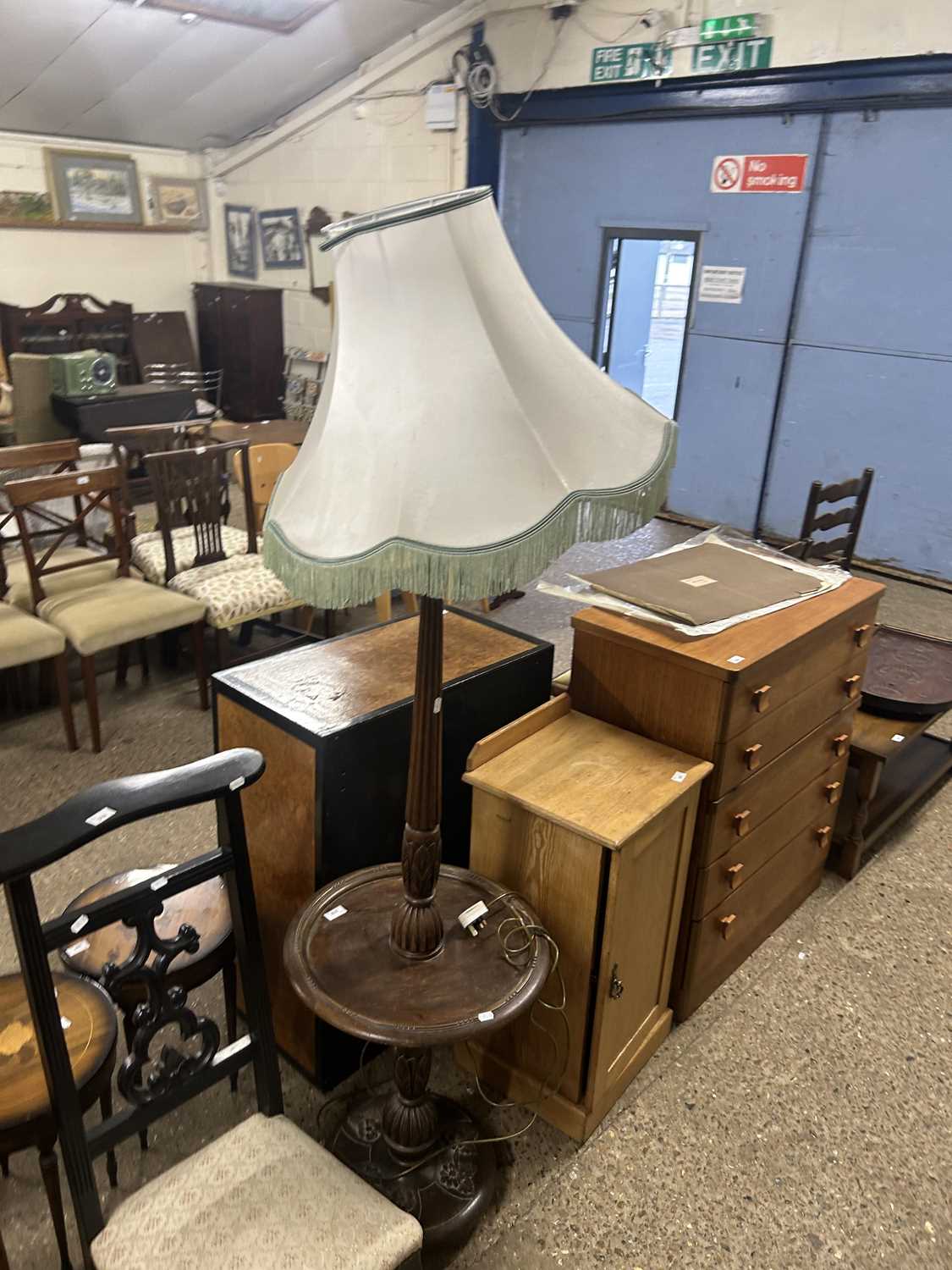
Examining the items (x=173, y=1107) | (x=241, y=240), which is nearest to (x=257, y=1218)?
(x=173, y=1107)

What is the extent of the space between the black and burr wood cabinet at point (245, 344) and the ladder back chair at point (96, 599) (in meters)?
4.06

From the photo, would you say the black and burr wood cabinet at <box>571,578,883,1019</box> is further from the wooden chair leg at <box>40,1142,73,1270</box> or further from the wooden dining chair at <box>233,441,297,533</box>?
the wooden dining chair at <box>233,441,297,533</box>

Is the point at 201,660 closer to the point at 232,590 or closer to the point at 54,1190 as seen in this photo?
the point at 232,590

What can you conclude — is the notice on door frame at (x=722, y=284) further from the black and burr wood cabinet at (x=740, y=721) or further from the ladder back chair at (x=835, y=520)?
the black and burr wood cabinet at (x=740, y=721)

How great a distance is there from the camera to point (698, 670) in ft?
5.77

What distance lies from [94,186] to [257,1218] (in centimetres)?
729

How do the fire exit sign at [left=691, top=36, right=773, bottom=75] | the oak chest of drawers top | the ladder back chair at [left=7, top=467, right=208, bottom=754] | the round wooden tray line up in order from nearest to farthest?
1. the oak chest of drawers top
2. the round wooden tray
3. the ladder back chair at [left=7, top=467, right=208, bottom=754]
4. the fire exit sign at [left=691, top=36, right=773, bottom=75]

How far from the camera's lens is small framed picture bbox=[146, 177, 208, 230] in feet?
23.6

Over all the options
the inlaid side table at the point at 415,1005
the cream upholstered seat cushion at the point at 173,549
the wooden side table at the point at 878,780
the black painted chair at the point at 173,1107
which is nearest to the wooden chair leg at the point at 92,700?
the cream upholstered seat cushion at the point at 173,549

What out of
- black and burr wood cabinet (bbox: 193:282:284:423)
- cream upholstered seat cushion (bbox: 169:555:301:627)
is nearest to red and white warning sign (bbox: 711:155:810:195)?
cream upholstered seat cushion (bbox: 169:555:301:627)

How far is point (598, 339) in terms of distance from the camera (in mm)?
5887

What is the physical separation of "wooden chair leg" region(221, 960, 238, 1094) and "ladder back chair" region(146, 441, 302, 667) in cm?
162

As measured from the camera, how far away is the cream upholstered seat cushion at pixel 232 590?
11.0ft

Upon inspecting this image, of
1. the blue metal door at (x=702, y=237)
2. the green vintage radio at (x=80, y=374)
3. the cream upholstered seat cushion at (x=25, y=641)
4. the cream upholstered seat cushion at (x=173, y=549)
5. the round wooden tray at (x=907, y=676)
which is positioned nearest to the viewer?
the round wooden tray at (x=907, y=676)
